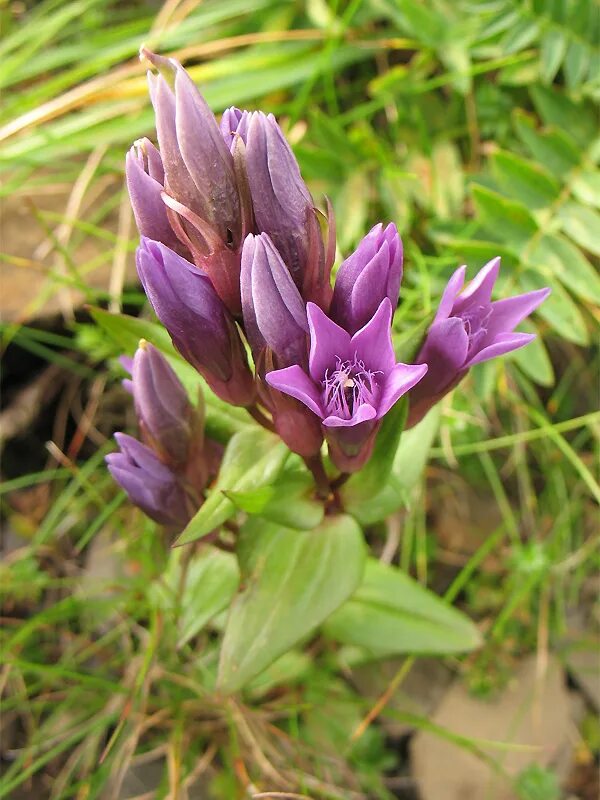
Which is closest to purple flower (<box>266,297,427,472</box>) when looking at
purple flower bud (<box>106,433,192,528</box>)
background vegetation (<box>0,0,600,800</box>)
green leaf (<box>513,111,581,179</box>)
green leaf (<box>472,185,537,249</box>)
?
purple flower bud (<box>106,433,192,528</box>)

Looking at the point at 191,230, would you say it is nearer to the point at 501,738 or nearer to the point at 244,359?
the point at 244,359

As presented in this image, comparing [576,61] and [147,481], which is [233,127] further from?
[576,61]

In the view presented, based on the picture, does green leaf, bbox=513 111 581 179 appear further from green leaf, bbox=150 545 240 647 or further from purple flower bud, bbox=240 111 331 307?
green leaf, bbox=150 545 240 647

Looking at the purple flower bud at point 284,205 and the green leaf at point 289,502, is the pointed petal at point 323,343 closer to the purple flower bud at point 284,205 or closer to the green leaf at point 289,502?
the purple flower bud at point 284,205

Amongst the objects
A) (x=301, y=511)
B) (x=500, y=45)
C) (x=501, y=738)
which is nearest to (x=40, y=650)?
(x=301, y=511)

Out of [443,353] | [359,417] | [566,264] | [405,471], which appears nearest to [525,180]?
[566,264]
